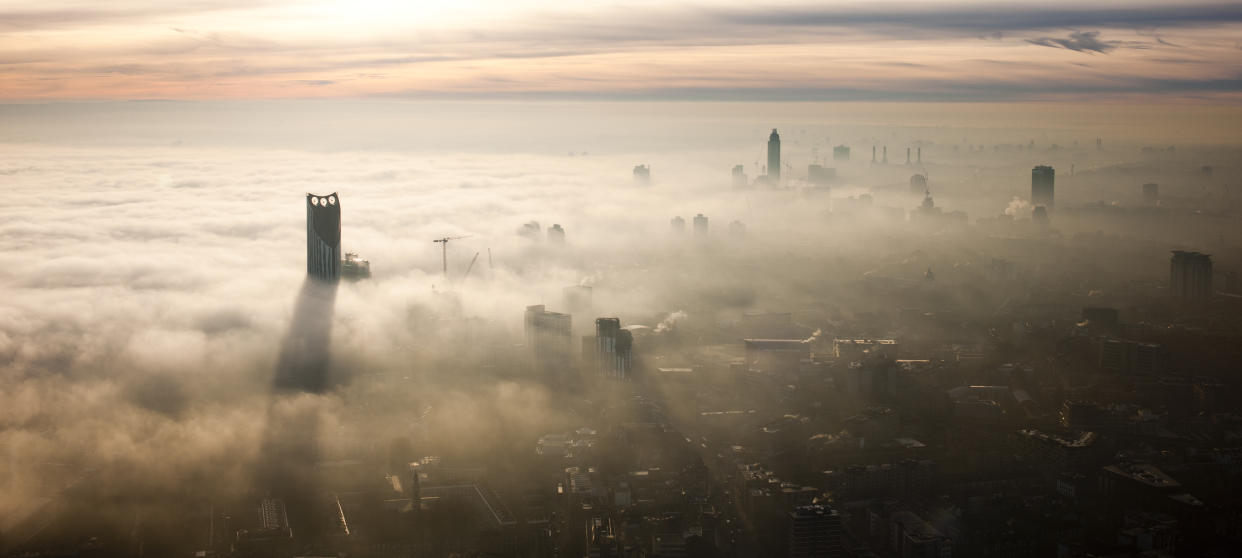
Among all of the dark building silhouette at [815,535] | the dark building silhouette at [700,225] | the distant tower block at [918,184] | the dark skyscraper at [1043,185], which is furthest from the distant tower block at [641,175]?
the dark building silhouette at [815,535]

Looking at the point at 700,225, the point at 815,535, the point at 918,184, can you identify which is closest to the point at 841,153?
the point at 918,184

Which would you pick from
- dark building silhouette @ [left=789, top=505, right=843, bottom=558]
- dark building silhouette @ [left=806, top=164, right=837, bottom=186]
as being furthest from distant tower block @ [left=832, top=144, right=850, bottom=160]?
dark building silhouette @ [left=789, top=505, right=843, bottom=558]

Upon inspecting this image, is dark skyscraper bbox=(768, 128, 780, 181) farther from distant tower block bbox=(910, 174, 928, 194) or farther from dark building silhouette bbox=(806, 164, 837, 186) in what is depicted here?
distant tower block bbox=(910, 174, 928, 194)

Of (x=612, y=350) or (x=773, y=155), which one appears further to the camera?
(x=773, y=155)

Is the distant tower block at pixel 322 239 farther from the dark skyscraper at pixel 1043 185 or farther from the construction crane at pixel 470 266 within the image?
the dark skyscraper at pixel 1043 185

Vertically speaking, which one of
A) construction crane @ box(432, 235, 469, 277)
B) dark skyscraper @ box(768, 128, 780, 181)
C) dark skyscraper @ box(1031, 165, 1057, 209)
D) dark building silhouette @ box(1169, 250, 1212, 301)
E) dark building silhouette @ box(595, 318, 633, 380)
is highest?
dark skyscraper @ box(768, 128, 780, 181)

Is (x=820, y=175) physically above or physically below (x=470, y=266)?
above

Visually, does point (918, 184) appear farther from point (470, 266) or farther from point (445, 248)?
point (445, 248)
